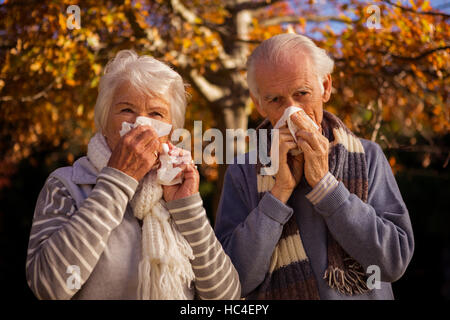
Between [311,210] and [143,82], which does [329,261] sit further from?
[143,82]

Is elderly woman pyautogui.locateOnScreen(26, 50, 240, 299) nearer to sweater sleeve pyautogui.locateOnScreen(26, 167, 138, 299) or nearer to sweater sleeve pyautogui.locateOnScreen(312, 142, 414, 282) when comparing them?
sweater sleeve pyautogui.locateOnScreen(26, 167, 138, 299)

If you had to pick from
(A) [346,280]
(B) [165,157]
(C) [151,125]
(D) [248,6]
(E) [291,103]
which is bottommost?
(A) [346,280]

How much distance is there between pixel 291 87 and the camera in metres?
2.31

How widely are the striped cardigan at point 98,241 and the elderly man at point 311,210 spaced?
0.25m

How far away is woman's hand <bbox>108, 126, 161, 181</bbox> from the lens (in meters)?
1.98

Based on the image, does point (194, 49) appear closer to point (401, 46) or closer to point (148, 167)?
point (401, 46)

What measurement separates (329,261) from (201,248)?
0.64 meters

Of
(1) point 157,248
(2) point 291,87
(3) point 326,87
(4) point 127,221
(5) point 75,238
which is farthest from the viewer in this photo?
(3) point 326,87

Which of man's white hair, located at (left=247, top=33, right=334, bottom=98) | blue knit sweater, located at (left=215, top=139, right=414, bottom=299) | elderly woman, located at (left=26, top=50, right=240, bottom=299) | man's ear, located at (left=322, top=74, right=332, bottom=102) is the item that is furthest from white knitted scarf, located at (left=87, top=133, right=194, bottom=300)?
man's ear, located at (left=322, top=74, right=332, bottom=102)

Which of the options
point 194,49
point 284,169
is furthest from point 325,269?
point 194,49

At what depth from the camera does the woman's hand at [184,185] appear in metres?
2.08

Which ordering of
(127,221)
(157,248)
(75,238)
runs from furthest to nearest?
(127,221), (157,248), (75,238)

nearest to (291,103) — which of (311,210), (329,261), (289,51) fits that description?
(289,51)

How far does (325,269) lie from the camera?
88.8 inches
